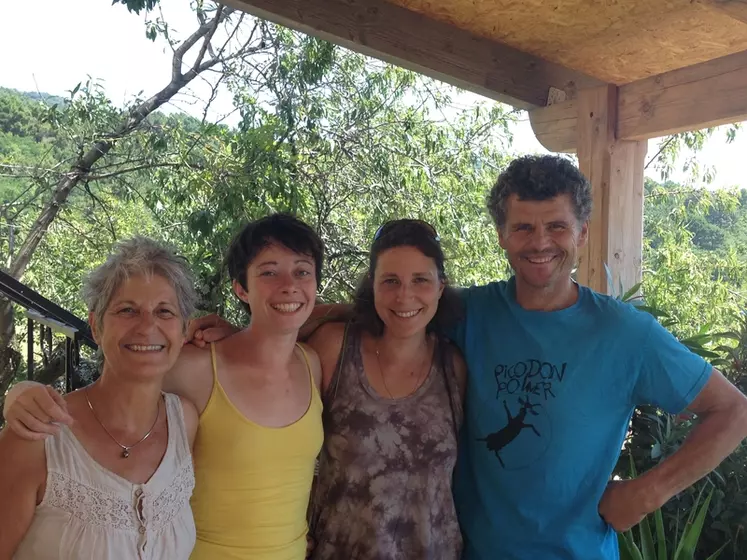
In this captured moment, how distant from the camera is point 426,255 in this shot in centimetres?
173

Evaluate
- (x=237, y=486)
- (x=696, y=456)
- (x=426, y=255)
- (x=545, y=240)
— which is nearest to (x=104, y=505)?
(x=237, y=486)

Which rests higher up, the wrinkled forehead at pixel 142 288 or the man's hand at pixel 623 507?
the wrinkled forehead at pixel 142 288

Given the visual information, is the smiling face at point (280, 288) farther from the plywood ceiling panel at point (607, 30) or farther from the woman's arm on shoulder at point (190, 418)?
the plywood ceiling panel at point (607, 30)

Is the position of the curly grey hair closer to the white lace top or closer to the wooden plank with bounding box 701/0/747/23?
the white lace top

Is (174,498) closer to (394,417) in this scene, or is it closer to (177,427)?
(177,427)

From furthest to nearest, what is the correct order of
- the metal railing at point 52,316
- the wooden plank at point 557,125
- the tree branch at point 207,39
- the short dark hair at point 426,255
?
the tree branch at point 207,39 < the wooden plank at point 557,125 < the metal railing at point 52,316 < the short dark hair at point 426,255

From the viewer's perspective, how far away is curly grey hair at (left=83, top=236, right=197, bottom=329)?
1360 millimetres

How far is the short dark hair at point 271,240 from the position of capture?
5.35ft

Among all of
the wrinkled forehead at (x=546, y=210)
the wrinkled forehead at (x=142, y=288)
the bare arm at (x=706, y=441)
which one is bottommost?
the bare arm at (x=706, y=441)

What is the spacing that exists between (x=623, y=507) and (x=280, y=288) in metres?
1.12

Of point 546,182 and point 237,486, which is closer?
point 237,486

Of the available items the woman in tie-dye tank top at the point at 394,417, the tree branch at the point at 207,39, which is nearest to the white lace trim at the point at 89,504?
the woman in tie-dye tank top at the point at 394,417

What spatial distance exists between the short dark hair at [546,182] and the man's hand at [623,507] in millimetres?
774

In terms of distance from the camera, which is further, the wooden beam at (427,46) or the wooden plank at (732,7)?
the wooden beam at (427,46)
